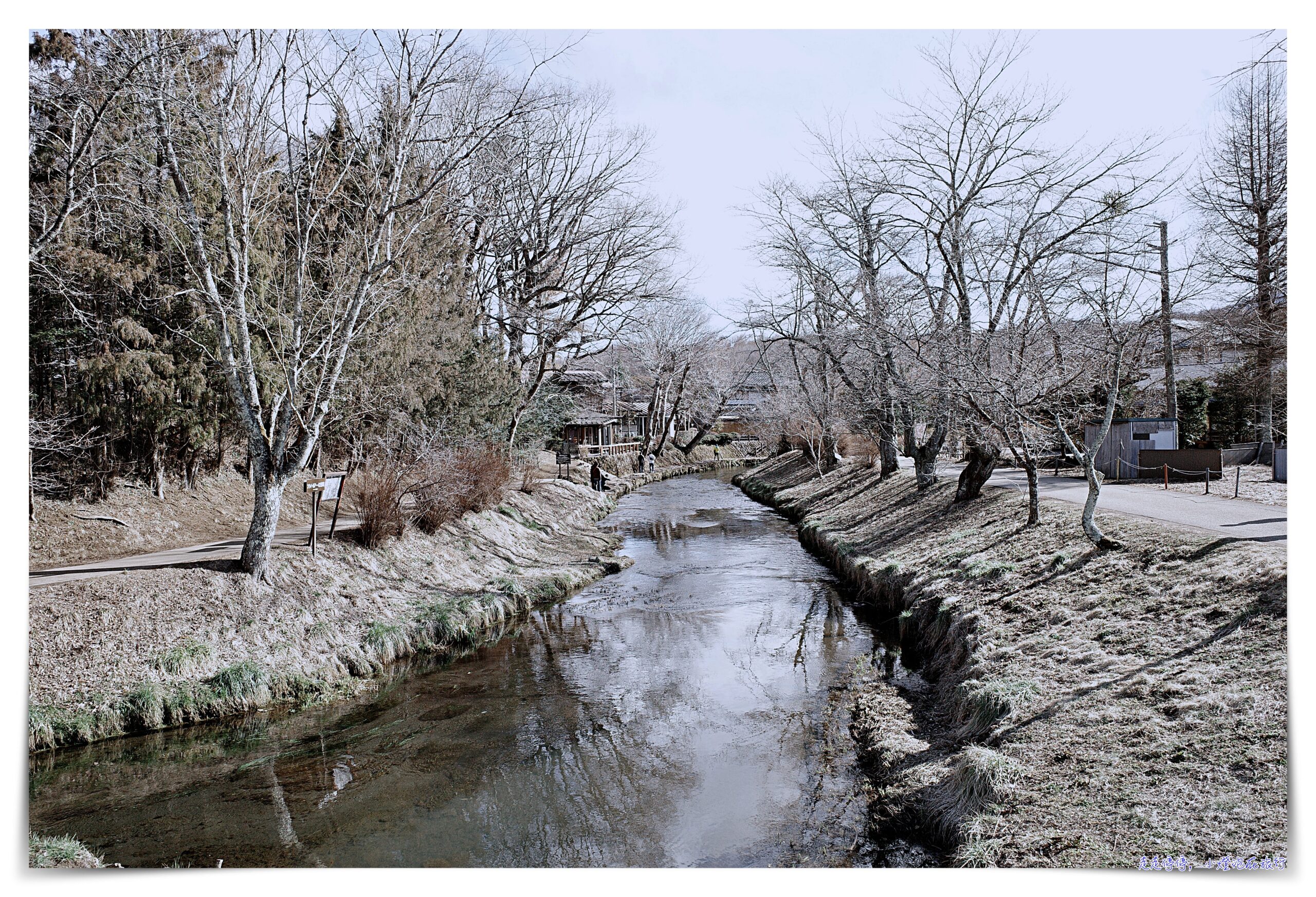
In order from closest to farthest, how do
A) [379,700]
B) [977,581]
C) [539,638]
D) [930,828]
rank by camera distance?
[930,828] < [379,700] < [977,581] < [539,638]

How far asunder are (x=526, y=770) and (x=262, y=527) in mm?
4959

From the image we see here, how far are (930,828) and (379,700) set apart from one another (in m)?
6.05

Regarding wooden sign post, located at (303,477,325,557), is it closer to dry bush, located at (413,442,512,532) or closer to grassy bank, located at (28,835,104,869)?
dry bush, located at (413,442,512,532)

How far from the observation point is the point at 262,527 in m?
9.05

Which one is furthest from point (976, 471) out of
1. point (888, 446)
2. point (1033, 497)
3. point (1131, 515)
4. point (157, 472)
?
point (157, 472)

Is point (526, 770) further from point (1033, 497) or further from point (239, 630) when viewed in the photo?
point (1033, 497)

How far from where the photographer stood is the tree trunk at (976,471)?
14008 millimetres

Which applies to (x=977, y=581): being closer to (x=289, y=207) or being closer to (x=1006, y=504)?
(x=1006, y=504)

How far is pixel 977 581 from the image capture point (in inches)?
375

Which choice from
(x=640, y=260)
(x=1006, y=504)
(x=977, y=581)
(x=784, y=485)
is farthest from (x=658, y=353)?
(x=977, y=581)

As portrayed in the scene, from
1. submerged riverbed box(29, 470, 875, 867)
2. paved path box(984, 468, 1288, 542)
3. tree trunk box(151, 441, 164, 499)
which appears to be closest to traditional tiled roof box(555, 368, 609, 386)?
tree trunk box(151, 441, 164, 499)

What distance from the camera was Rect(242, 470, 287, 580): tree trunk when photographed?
888cm

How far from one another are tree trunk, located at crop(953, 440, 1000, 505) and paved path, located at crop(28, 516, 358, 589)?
11535 millimetres

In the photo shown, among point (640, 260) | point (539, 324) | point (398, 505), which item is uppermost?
point (640, 260)
